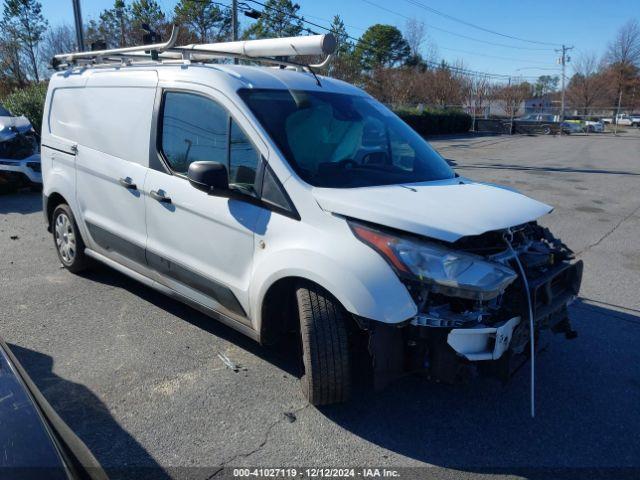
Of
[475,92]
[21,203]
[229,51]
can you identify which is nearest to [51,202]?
[229,51]

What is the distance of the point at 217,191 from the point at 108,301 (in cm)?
204

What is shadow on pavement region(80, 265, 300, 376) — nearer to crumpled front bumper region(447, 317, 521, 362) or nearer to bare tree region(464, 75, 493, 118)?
crumpled front bumper region(447, 317, 521, 362)

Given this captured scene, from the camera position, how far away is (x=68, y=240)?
5.35m

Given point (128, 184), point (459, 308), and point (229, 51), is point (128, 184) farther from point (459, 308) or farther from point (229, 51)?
point (459, 308)

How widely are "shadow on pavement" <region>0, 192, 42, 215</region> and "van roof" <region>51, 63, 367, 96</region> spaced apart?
18.3 feet

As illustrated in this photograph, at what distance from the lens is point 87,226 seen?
192 inches

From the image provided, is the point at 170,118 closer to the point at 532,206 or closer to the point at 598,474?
the point at 532,206

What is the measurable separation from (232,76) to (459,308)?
216 centimetres

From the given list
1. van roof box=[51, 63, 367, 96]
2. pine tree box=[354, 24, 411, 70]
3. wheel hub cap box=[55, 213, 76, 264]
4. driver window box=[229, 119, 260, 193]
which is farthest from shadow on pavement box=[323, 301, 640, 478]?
pine tree box=[354, 24, 411, 70]

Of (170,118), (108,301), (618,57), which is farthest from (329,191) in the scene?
(618,57)

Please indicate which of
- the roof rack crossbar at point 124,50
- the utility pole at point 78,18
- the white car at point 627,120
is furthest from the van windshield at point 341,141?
the white car at point 627,120

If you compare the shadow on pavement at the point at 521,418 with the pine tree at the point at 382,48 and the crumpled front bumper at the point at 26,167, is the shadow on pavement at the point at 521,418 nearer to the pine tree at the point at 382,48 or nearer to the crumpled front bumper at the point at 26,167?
the crumpled front bumper at the point at 26,167

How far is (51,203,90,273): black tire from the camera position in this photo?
5.16m

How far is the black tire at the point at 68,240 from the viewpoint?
203 inches
